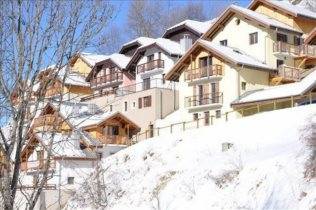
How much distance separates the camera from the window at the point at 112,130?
50.5 metres

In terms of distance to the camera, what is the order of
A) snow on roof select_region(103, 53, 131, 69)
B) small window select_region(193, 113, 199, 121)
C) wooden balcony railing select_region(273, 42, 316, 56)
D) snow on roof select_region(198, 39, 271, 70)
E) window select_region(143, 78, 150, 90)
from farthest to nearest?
1. snow on roof select_region(103, 53, 131, 69)
2. window select_region(143, 78, 150, 90)
3. small window select_region(193, 113, 199, 121)
4. wooden balcony railing select_region(273, 42, 316, 56)
5. snow on roof select_region(198, 39, 271, 70)

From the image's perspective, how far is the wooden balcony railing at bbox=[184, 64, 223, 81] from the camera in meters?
46.2

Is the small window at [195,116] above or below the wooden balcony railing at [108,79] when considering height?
below

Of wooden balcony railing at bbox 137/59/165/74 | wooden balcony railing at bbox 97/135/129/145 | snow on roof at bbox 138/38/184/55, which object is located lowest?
wooden balcony railing at bbox 97/135/129/145

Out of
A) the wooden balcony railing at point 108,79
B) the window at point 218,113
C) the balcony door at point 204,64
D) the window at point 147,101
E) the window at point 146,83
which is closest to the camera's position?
the window at point 218,113

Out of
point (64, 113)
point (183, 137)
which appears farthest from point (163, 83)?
point (64, 113)

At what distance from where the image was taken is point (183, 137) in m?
36.3

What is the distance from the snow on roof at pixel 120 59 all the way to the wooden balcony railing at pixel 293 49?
17.7 metres

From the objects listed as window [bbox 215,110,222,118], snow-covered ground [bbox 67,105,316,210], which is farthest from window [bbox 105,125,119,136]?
snow-covered ground [bbox 67,105,316,210]

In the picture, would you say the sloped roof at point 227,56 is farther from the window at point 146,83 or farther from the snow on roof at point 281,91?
the window at point 146,83

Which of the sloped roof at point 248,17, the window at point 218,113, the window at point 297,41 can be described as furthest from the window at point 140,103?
the window at point 297,41

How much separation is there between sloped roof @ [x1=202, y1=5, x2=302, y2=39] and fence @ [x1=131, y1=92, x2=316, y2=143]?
25.4ft

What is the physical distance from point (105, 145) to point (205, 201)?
2535 centimetres

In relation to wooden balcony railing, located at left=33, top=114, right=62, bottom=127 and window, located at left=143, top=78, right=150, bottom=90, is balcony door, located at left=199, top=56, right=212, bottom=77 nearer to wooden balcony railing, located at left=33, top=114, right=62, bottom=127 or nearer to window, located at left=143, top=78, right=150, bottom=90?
window, located at left=143, top=78, right=150, bottom=90
